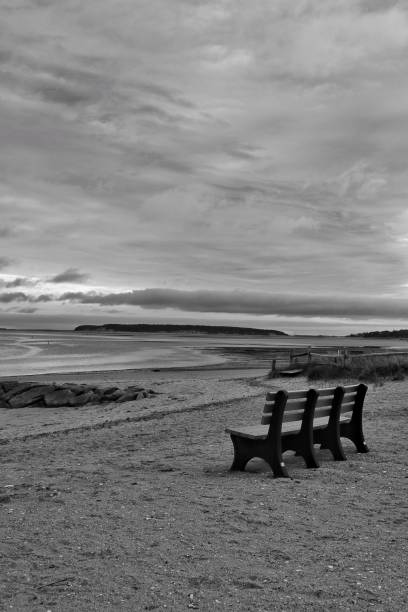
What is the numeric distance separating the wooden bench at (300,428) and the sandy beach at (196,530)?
202 millimetres

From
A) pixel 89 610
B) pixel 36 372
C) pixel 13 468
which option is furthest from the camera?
pixel 36 372

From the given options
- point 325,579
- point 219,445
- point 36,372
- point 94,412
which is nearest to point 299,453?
point 219,445

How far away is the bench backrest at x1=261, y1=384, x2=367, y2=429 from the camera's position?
6.80m

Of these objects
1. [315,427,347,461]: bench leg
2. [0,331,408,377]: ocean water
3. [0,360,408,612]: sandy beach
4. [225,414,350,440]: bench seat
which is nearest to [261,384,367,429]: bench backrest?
[225,414,350,440]: bench seat

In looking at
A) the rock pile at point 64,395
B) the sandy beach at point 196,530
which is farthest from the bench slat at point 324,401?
the rock pile at point 64,395

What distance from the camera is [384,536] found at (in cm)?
466

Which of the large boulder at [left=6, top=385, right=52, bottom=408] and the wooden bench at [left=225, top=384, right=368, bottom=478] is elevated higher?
the wooden bench at [left=225, top=384, right=368, bottom=478]

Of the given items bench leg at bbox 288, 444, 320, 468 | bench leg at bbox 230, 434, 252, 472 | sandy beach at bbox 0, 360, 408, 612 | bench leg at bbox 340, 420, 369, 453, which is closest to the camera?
sandy beach at bbox 0, 360, 408, 612

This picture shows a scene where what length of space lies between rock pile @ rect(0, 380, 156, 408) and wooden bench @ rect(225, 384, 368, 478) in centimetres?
1108

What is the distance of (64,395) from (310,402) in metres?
13.3

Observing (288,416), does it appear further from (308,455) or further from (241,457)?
(241,457)

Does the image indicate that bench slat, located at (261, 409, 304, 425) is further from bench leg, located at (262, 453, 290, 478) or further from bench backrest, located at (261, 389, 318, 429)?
bench leg, located at (262, 453, 290, 478)

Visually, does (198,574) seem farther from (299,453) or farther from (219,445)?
(219,445)

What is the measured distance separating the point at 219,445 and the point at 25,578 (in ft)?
17.3
